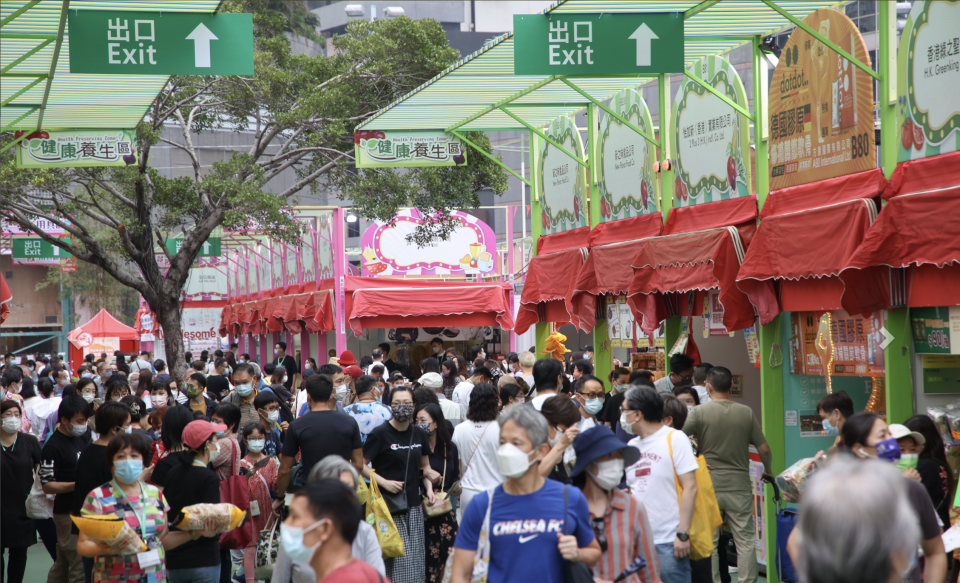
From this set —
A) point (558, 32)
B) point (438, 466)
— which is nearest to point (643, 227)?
point (558, 32)

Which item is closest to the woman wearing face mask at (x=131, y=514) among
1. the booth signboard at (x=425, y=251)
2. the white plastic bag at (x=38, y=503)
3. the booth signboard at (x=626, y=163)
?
the white plastic bag at (x=38, y=503)

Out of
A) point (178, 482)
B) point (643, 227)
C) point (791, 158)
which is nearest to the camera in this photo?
point (178, 482)

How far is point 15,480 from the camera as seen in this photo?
285 inches

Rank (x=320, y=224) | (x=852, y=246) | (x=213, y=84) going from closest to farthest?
1. (x=852, y=246)
2. (x=213, y=84)
3. (x=320, y=224)

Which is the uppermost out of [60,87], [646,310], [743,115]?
[60,87]

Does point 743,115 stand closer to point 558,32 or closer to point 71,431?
point 558,32

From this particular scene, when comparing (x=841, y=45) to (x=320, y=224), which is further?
(x=320, y=224)

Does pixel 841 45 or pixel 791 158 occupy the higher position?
pixel 841 45

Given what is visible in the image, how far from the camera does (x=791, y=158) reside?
8047mm

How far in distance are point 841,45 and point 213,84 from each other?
1386cm

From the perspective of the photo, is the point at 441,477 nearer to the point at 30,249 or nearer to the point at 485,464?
the point at 485,464

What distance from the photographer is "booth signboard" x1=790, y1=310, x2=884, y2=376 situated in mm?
7426

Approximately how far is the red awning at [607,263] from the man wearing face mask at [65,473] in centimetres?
567

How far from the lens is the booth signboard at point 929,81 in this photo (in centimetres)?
632
